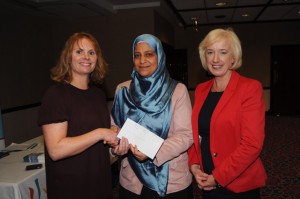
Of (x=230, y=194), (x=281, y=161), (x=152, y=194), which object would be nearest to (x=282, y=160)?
(x=281, y=161)

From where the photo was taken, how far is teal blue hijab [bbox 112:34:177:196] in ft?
5.96

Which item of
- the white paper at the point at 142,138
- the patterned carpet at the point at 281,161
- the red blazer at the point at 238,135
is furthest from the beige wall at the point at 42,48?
the red blazer at the point at 238,135

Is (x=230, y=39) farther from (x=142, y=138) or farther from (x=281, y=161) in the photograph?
(x=281, y=161)

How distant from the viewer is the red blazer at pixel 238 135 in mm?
1670

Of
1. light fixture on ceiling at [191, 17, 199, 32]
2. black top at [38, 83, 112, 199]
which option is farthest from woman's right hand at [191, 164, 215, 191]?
light fixture on ceiling at [191, 17, 199, 32]

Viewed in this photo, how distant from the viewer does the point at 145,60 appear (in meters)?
1.88

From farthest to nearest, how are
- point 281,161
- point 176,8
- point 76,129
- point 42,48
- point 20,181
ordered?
1. point 42,48
2. point 176,8
3. point 281,161
4. point 20,181
5. point 76,129

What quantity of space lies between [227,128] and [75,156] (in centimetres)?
97

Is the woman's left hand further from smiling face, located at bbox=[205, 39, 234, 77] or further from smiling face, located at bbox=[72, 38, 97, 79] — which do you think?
smiling face, located at bbox=[205, 39, 234, 77]

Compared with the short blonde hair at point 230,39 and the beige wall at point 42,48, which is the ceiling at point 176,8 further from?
the short blonde hair at point 230,39

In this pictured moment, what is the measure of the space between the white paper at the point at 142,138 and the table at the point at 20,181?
2.89 feet

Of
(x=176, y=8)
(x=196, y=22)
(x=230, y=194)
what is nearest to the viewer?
(x=230, y=194)

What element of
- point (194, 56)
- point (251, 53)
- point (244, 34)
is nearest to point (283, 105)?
point (251, 53)

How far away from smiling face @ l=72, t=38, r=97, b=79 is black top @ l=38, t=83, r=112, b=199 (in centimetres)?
12
